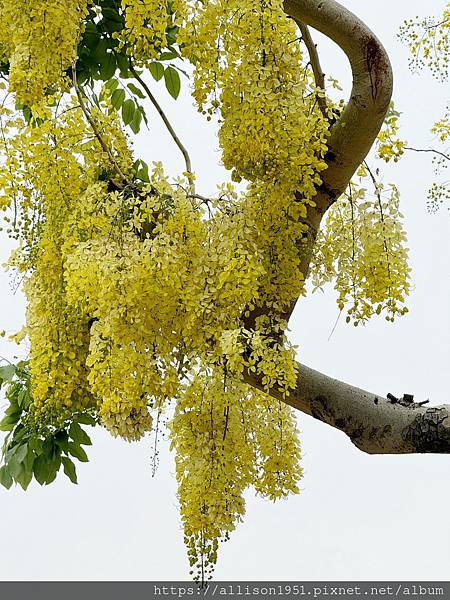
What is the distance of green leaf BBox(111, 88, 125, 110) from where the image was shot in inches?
80.4

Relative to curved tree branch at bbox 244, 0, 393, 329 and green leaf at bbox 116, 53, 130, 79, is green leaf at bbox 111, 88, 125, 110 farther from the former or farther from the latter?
curved tree branch at bbox 244, 0, 393, 329

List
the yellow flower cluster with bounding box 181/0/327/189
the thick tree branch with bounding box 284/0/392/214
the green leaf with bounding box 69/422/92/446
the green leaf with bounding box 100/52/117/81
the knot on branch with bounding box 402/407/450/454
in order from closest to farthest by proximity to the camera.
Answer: the yellow flower cluster with bounding box 181/0/327/189 < the thick tree branch with bounding box 284/0/392/214 < the knot on branch with bounding box 402/407/450/454 < the green leaf with bounding box 100/52/117/81 < the green leaf with bounding box 69/422/92/446

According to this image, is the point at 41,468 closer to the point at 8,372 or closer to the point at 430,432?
the point at 8,372

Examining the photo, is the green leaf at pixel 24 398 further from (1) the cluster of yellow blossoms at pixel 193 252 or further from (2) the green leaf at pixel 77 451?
(1) the cluster of yellow blossoms at pixel 193 252

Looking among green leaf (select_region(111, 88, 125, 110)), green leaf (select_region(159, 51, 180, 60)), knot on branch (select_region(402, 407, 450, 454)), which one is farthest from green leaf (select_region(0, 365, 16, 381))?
knot on branch (select_region(402, 407, 450, 454))

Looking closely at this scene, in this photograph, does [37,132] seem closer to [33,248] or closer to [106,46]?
[33,248]

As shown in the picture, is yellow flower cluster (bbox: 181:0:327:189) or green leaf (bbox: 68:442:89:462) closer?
yellow flower cluster (bbox: 181:0:327:189)

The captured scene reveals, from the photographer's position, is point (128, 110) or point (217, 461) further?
point (128, 110)

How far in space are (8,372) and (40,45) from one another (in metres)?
0.88

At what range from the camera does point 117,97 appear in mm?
2043

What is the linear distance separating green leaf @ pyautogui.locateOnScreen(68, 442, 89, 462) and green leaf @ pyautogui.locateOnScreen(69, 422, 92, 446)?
1cm

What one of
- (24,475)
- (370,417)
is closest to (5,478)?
(24,475)
